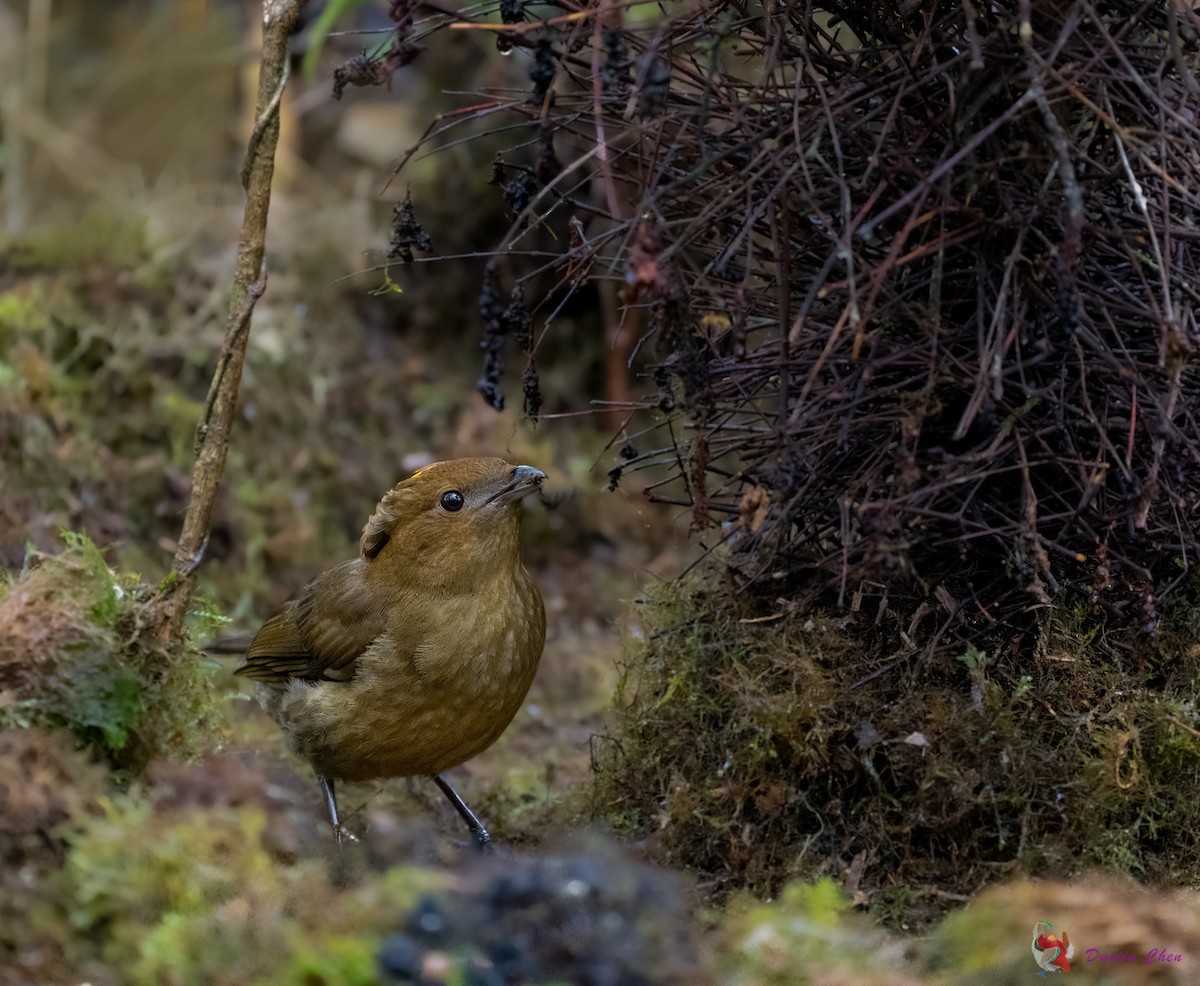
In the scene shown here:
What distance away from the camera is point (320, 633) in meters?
4.76

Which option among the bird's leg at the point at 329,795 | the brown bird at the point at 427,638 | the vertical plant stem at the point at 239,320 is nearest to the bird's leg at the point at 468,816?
the brown bird at the point at 427,638

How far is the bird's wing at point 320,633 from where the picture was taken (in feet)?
15.2

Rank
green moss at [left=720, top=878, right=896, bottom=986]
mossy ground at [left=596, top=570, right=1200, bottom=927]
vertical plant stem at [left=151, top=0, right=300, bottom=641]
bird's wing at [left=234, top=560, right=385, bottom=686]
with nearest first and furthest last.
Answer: green moss at [left=720, top=878, right=896, bottom=986], mossy ground at [left=596, top=570, right=1200, bottom=927], vertical plant stem at [left=151, top=0, right=300, bottom=641], bird's wing at [left=234, top=560, right=385, bottom=686]

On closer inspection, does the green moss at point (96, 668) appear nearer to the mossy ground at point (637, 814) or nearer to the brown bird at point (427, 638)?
the mossy ground at point (637, 814)

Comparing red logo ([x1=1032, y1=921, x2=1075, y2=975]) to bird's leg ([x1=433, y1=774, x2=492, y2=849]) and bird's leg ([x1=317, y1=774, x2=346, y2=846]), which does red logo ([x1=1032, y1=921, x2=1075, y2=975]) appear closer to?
bird's leg ([x1=433, y1=774, x2=492, y2=849])

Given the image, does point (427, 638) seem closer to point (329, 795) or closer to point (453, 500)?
point (453, 500)

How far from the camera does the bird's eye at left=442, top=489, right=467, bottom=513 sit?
452cm

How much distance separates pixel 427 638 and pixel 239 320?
1201 mm

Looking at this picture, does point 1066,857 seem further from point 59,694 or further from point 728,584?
point 59,694

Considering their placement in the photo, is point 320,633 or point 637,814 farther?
point 320,633

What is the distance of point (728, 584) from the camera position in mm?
4043

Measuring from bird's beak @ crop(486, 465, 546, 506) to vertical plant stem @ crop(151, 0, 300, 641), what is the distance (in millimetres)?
941

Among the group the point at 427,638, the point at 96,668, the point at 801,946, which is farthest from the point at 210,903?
the point at 427,638

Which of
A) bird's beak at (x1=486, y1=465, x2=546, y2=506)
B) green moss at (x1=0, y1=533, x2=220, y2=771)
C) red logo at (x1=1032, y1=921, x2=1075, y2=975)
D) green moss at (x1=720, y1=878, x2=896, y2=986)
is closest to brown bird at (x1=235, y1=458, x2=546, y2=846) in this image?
bird's beak at (x1=486, y1=465, x2=546, y2=506)
